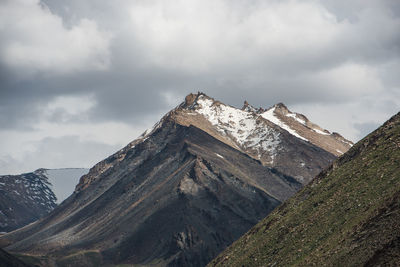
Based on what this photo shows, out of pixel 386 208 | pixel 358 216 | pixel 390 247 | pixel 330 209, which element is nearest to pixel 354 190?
pixel 330 209

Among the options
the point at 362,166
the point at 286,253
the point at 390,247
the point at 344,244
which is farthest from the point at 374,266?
the point at 362,166

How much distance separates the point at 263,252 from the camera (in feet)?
376

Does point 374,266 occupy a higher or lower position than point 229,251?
lower

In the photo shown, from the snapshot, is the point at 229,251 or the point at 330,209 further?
the point at 229,251

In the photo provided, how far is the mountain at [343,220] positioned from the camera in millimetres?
78000

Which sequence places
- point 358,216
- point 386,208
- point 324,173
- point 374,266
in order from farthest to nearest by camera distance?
1. point 324,173
2. point 358,216
3. point 386,208
4. point 374,266

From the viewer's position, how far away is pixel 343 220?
312ft

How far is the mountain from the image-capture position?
78.0 m

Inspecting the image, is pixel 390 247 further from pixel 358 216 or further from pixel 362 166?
pixel 362 166

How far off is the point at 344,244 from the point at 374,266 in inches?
640

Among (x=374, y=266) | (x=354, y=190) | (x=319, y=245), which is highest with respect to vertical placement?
(x=354, y=190)

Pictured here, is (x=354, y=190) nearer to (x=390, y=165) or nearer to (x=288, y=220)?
(x=390, y=165)

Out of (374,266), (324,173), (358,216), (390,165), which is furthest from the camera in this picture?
(324,173)

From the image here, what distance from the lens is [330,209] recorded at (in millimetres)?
104750
